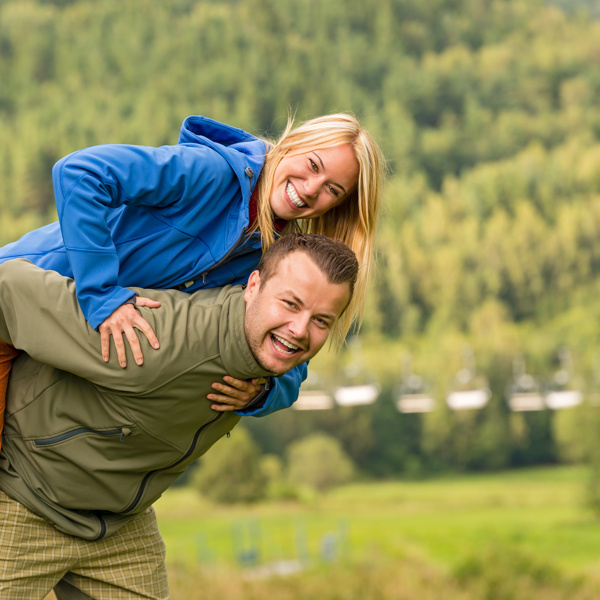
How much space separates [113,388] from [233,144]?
87 cm

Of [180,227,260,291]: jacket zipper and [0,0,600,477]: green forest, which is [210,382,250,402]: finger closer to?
[180,227,260,291]: jacket zipper

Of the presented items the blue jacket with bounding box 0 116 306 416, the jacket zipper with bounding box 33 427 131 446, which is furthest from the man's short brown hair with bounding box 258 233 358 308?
the jacket zipper with bounding box 33 427 131 446

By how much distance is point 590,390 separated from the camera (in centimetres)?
2486

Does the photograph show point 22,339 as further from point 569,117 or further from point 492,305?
point 569,117

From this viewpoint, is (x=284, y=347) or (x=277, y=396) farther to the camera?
(x=277, y=396)

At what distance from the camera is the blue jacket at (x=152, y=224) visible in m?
2.15

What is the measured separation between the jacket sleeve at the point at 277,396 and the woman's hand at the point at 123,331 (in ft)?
1.16

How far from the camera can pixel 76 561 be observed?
2.39 meters

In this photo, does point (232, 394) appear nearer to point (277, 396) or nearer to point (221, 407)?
point (221, 407)

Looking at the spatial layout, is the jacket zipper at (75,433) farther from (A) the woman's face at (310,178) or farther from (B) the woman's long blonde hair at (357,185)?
(A) the woman's face at (310,178)

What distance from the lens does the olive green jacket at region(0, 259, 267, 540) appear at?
2117mm

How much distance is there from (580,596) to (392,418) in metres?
10.2

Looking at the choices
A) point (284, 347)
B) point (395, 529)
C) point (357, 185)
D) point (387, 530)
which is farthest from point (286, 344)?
point (395, 529)

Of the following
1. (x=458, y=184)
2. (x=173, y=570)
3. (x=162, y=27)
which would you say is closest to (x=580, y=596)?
(x=173, y=570)
